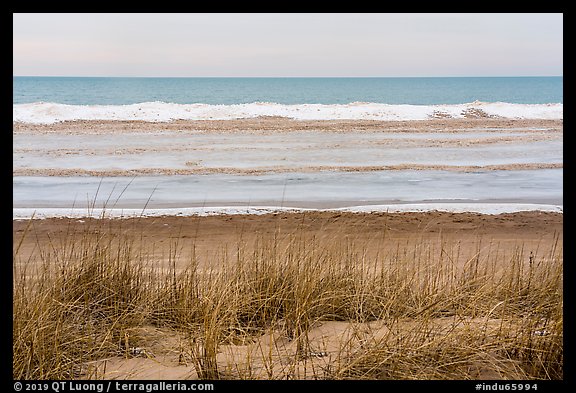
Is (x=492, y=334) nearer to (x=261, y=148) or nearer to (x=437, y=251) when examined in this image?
(x=437, y=251)

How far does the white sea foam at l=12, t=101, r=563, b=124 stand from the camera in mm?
28906

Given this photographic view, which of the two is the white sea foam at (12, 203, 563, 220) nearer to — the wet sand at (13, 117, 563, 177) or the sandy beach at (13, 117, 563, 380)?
the sandy beach at (13, 117, 563, 380)

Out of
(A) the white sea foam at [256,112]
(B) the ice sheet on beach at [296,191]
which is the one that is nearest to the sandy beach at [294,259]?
(B) the ice sheet on beach at [296,191]

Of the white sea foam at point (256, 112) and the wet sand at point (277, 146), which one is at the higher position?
the white sea foam at point (256, 112)

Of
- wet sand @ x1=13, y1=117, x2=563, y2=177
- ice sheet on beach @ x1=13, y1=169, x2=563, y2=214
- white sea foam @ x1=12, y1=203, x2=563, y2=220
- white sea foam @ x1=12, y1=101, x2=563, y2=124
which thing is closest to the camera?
white sea foam @ x1=12, y1=203, x2=563, y2=220

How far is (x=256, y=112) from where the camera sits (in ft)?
103

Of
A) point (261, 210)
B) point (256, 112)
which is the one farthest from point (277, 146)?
point (256, 112)

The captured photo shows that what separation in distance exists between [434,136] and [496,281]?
18.1 m

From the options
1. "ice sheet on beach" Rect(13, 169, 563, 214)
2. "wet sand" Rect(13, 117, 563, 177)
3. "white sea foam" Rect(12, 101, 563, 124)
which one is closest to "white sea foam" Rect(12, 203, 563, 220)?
"ice sheet on beach" Rect(13, 169, 563, 214)

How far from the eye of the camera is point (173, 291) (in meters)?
4.77

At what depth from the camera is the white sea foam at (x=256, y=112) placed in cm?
2891

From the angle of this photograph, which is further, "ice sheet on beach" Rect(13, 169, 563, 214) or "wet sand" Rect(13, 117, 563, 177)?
"wet sand" Rect(13, 117, 563, 177)

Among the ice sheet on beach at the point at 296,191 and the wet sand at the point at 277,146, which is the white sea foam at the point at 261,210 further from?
the wet sand at the point at 277,146

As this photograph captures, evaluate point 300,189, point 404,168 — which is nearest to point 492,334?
point 300,189
